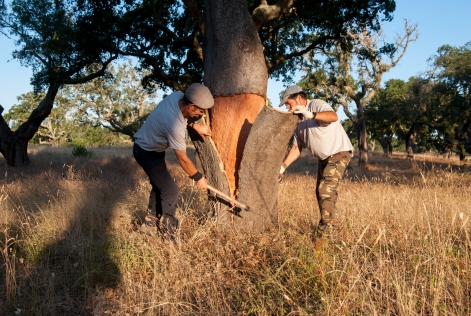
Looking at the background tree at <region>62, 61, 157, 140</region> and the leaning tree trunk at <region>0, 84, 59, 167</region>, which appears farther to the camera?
the background tree at <region>62, 61, 157, 140</region>

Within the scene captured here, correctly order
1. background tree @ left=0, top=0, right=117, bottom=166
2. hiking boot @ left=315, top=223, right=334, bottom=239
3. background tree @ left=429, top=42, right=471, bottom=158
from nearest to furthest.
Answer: hiking boot @ left=315, top=223, right=334, bottom=239
background tree @ left=0, top=0, right=117, bottom=166
background tree @ left=429, top=42, right=471, bottom=158

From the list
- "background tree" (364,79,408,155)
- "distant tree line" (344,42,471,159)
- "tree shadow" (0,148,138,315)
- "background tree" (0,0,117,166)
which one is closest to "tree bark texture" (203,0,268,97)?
"tree shadow" (0,148,138,315)

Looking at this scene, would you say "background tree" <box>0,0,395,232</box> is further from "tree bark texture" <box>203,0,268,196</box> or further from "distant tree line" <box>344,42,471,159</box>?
"distant tree line" <box>344,42,471,159</box>

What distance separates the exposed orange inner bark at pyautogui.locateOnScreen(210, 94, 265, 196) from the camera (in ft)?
16.4

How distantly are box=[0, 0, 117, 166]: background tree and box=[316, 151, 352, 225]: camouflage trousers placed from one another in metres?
9.75

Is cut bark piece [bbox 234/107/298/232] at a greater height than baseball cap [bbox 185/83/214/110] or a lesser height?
lesser

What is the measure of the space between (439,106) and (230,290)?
27136 mm

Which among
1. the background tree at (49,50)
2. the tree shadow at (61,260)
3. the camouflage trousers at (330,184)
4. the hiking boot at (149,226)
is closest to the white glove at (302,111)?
the camouflage trousers at (330,184)

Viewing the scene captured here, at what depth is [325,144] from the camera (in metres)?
5.12

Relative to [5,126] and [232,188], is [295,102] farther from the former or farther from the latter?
[5,126]

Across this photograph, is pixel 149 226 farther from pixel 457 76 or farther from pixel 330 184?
pixel 457 76

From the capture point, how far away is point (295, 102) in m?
5.03

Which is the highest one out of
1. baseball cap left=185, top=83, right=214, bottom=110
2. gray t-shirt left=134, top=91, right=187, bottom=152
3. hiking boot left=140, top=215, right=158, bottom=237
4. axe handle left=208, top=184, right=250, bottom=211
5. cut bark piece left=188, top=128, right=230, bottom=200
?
baseball cap left=185, top=83, right=214, bottom=110

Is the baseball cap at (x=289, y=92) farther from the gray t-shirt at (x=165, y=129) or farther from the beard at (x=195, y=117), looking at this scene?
the gray t-shirt at (x=165, y=129)
